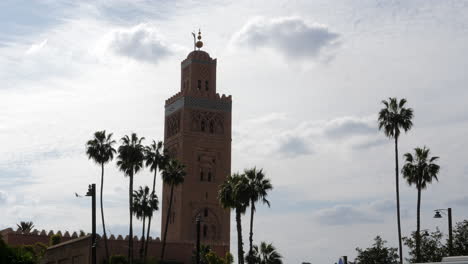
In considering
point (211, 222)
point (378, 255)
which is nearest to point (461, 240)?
point (378, 255)

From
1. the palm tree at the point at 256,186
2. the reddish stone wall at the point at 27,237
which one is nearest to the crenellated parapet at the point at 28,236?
the reddish stone wall at the point at 27,237

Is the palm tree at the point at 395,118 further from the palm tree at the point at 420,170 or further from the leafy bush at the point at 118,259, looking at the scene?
the leafy bush at the point at 118,259

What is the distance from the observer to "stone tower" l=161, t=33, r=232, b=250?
9481 cm

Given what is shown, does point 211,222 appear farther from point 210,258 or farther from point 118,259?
point 118,259

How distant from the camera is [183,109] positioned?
97875 millimetres

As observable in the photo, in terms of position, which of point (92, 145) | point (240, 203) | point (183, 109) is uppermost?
point (183, 109)

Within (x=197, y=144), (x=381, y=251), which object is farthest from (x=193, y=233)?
(x=381, y=251)

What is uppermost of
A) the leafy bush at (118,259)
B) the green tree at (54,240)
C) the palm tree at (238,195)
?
the palm tree at (238,195)

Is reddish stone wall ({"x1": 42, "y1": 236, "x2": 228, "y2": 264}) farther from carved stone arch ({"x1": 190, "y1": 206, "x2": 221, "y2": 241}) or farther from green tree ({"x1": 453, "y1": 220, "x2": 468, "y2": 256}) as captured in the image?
green tree ({"x1": 453, "y1": 220, "x2": 468, "y2": 256})

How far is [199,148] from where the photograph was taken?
321ft

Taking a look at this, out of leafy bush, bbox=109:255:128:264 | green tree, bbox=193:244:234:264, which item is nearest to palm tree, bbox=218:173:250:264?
green tree, bbox=193:244:234:264

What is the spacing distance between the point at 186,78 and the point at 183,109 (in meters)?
5.29

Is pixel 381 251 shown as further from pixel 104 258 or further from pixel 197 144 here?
pixel 197 144

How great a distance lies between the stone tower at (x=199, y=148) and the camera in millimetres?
94812
